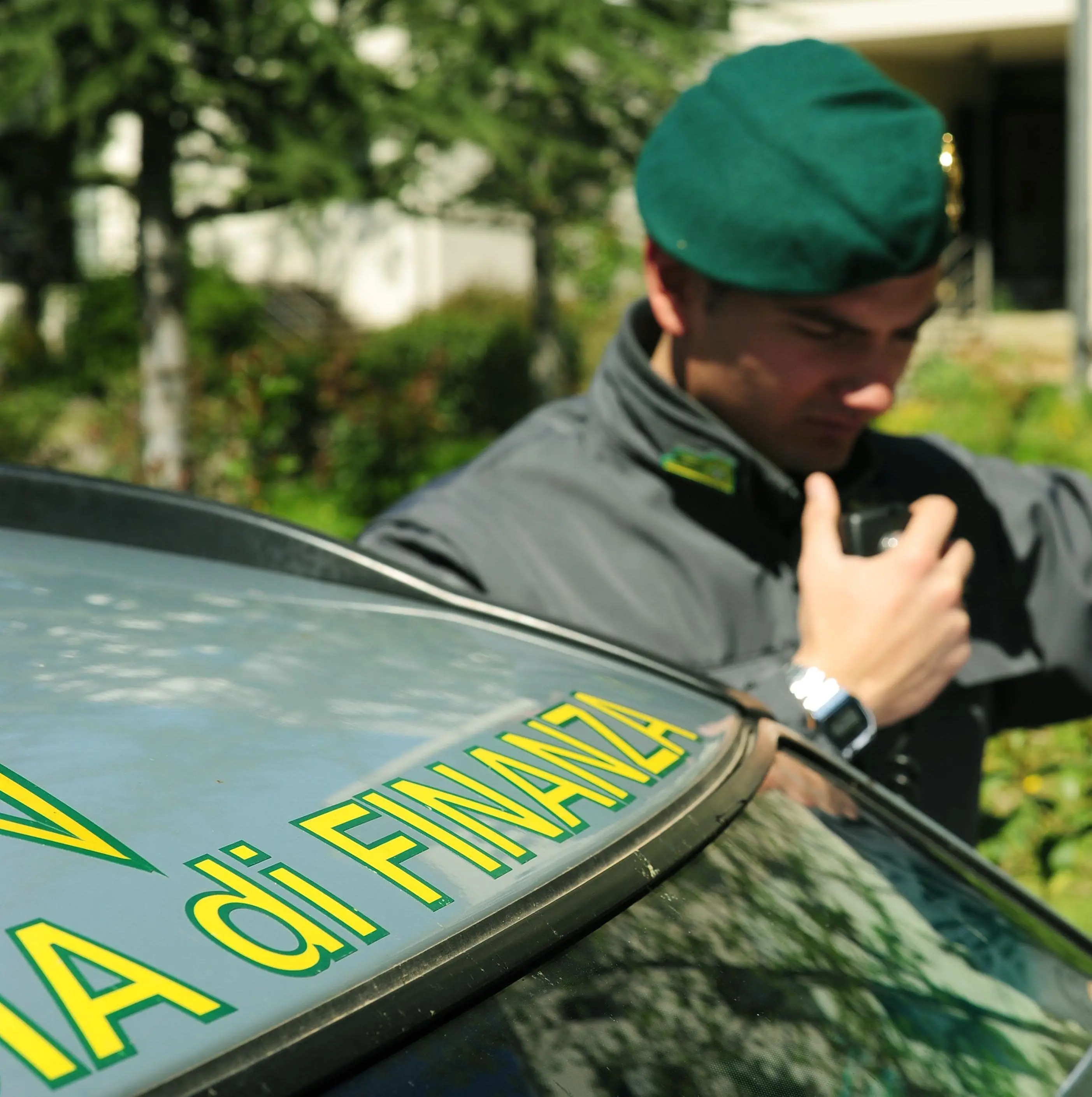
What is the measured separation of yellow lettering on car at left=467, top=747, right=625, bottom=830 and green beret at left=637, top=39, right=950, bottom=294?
91 centimetres

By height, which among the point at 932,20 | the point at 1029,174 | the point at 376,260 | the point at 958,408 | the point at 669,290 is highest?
the point at 932,20

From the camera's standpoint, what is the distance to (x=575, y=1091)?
81cm

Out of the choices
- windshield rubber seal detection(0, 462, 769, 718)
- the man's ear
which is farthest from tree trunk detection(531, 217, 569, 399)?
windshield rubber seal detection(0, 462, 769, 718)

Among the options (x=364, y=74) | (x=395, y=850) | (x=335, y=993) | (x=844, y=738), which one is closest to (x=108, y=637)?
(x=395, y=850)

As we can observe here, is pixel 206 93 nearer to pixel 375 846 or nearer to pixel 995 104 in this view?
pixel 375 846

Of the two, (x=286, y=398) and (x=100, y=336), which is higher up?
(x=286, y=398)

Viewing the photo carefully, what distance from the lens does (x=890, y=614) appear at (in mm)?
1650

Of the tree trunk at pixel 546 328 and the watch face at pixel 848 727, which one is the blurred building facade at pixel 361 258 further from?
the watch face at pixel 848 727

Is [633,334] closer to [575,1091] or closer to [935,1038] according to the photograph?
[935,1038]

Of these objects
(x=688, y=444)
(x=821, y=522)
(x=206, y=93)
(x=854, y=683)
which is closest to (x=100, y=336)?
(x=206, y=93)

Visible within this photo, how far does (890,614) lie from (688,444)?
386 mm

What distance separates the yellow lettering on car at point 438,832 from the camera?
905 mm

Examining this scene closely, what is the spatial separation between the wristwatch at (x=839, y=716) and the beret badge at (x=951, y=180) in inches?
24.9

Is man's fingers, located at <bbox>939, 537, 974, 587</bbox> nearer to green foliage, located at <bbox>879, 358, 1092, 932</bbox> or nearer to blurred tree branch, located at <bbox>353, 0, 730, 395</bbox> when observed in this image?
green foliage, located at <bbox>879, 358, 1092, 932</bbox>
